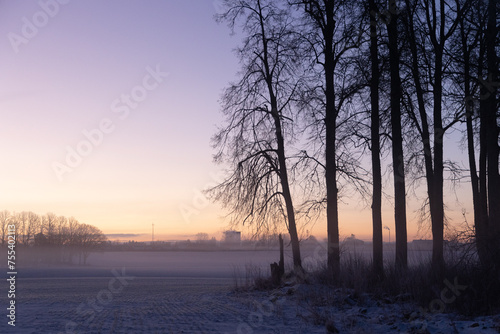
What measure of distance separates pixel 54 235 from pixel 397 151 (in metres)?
95.3

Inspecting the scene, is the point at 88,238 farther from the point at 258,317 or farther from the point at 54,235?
the point at 258,317

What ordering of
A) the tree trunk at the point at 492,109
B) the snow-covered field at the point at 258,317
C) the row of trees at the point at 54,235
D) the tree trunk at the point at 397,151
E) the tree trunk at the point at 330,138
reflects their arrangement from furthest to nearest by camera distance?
the row of trees at the point at 54,235, the tree trunk at the point at 330,138, the tree trunk at the point at 397,151, the tree trunk at the point at 492,109, the snow-covered field at the point at 258,317

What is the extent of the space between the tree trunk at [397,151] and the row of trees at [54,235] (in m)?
85.6

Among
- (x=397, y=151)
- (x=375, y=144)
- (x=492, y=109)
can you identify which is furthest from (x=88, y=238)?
(x=492, y=109)

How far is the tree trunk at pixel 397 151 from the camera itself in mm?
15891

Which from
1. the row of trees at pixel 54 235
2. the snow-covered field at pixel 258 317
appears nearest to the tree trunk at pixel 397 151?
the snow-covered field at pixel 258 317

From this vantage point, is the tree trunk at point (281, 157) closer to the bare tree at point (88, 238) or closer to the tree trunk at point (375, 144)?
the tree trunk at point (375, 144)

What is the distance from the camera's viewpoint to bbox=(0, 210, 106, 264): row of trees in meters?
92.6

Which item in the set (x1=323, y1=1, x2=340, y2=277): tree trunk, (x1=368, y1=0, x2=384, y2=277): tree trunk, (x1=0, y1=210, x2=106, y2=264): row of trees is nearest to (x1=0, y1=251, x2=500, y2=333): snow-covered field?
(x1=368, y1=0, x2=384, y2=277): tree trunk

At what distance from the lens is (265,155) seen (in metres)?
19.9

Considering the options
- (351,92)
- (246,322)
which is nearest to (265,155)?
(351,92)

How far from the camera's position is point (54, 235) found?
9869 centimetres

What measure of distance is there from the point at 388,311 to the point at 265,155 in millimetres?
10424

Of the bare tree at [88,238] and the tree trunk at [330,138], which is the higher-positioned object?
the tree trunk at [330,138]
